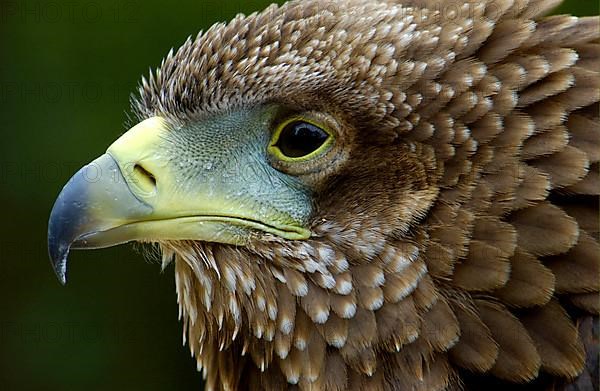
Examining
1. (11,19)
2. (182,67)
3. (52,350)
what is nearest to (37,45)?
(11,19)

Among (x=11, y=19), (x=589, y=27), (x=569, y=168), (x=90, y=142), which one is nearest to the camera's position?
(x=569, y=168)

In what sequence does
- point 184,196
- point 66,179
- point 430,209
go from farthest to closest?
point 66,179
point 184,196
point 430,209

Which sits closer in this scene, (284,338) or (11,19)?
(284,338)

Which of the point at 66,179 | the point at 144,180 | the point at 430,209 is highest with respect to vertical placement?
the point at 144,180

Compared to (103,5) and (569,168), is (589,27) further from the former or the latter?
(103,5)

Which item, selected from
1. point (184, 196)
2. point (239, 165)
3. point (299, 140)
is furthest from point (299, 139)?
point (184, 196)

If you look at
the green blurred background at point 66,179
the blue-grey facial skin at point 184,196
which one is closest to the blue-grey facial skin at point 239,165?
the blue-grey facial skin at point 184,196

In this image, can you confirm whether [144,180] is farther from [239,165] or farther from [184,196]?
[239,165]
